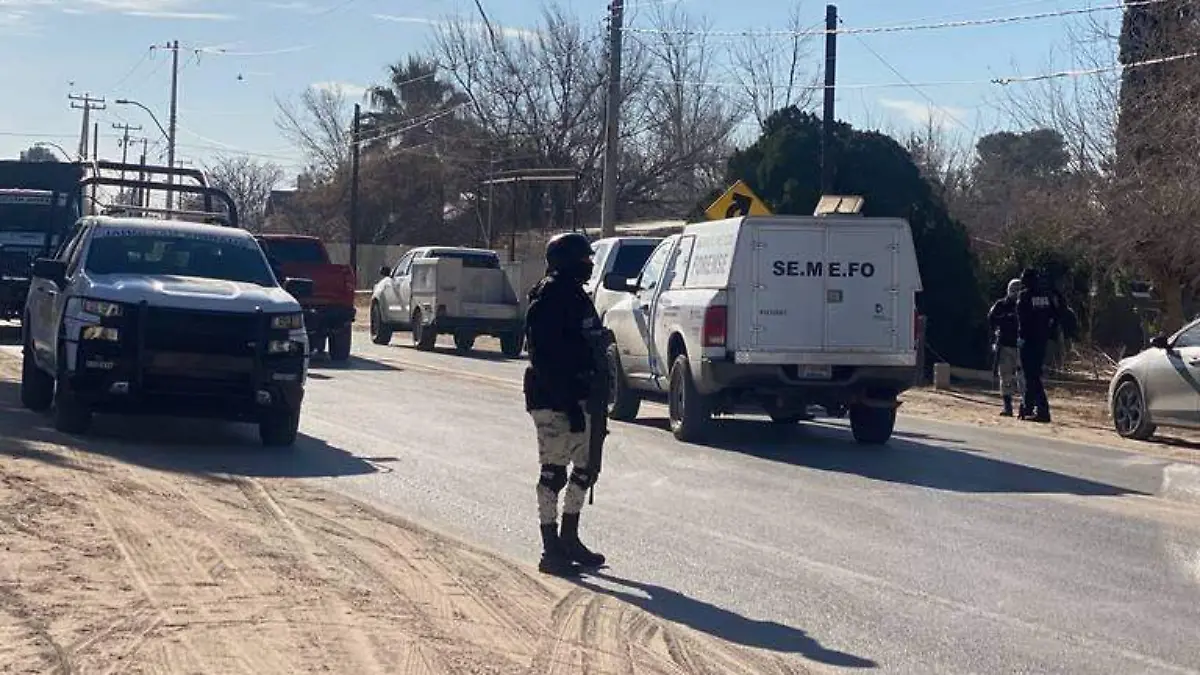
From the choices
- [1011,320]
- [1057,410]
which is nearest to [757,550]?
[1011,320]

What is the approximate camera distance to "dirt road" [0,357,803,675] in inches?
288

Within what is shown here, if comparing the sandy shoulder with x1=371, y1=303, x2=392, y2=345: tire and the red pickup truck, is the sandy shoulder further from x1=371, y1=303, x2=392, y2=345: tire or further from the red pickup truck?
x1=371, y1=303, x2=392, y2=345: tire

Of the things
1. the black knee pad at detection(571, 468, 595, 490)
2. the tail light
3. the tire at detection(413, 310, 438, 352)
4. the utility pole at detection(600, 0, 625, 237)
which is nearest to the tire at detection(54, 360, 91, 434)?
the tail light

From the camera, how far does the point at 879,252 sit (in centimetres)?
1695

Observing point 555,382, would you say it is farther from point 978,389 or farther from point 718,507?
point 978,389

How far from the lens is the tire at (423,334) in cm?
3319

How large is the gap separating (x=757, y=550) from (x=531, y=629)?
2877 millimetres

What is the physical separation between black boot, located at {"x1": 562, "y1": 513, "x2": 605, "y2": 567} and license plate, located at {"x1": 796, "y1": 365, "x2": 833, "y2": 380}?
7.12 m

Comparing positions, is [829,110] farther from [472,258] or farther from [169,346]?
[169,346]

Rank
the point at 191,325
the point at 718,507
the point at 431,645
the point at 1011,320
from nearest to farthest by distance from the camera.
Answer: the point at 431,645 < the point at 718,507 < the point at 191,325 < the point at 1011,320

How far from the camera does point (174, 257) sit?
1580cm

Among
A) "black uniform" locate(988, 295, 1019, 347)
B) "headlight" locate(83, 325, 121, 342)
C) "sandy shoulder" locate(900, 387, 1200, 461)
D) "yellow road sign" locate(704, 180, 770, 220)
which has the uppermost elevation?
"yellow road sign" locate(704, 180, 770, 220)

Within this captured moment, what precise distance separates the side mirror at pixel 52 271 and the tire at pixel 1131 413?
36.8ft

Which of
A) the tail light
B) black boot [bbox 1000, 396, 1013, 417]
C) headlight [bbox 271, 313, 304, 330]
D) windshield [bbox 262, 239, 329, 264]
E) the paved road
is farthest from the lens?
windshield [bbox 262, 239, 329, 264]
